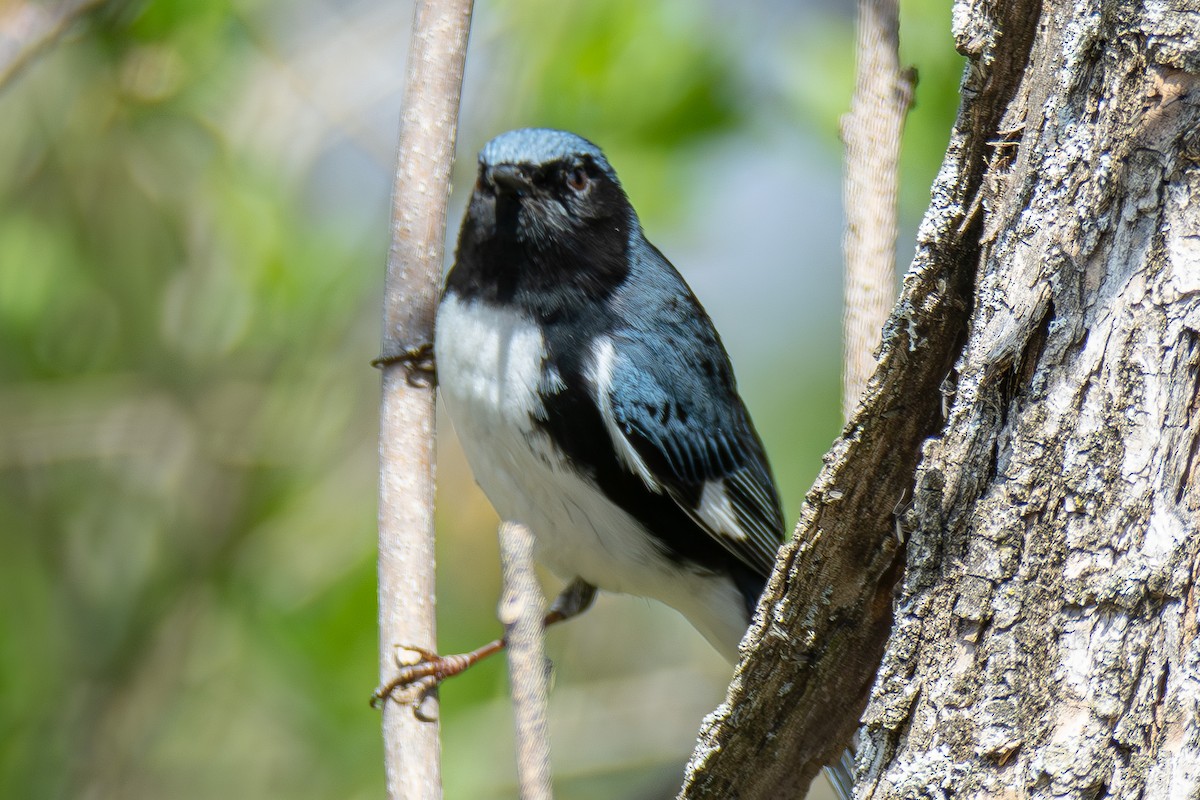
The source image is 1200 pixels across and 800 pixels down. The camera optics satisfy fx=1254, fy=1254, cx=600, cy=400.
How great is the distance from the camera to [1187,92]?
4.90 feet

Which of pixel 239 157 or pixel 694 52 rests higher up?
A: pixel 239 157

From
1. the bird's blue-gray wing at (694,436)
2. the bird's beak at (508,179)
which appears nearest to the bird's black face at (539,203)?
the bird's beak at (508,179)

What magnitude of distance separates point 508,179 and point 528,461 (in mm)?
710

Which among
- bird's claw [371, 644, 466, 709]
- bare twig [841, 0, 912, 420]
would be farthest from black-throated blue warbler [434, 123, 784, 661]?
Answer: bare twig [841, 0, 912, 420]

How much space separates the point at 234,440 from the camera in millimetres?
4598

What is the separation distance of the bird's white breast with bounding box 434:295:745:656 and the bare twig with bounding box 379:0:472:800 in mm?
168

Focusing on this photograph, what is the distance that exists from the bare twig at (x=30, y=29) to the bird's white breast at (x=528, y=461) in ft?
4.20

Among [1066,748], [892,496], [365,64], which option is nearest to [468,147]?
[365,64]

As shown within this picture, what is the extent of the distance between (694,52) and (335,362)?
177 cm

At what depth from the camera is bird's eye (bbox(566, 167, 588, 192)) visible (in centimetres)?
329

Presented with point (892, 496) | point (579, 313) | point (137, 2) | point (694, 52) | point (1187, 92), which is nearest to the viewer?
point (1187, 92)

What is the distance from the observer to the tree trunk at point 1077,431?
5.00 ft

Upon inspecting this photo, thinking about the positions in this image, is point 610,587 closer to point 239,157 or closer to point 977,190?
point 239,157

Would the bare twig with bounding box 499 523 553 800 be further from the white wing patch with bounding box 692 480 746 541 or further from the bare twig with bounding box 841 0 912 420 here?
the white wing patch with bounding box 692 480 746 541
